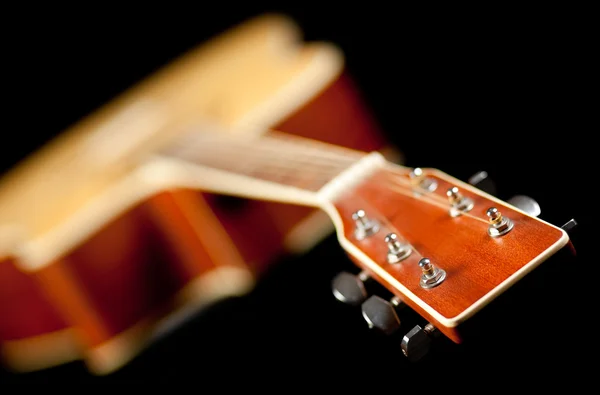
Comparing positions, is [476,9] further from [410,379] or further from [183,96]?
[410,379]

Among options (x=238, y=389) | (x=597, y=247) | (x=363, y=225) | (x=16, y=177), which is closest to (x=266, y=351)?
(x=238, y=389)

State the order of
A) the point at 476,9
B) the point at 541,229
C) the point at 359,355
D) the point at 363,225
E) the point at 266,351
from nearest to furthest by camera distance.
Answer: the point at 541,229 < the point at 363,225 < the point at 359,355 < the point at 266,351 < the point at 476,9

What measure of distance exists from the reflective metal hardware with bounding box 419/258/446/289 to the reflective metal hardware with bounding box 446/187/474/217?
0.52 feet

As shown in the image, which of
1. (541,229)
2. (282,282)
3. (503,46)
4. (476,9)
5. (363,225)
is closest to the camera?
(541,229)

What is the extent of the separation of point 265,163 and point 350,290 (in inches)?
28.8

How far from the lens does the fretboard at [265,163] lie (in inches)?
62.1

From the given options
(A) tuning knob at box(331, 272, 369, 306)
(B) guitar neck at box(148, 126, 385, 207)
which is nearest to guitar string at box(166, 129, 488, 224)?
(B) guitar neck at box(148, 126, 385, 207)

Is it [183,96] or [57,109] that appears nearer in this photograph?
[183,96]

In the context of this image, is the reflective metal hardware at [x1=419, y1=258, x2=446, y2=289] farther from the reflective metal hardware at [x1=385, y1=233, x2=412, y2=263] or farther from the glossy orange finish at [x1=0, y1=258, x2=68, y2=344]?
the glossy orange finish at [x1=0, y1=258, x2=68, y2=344]

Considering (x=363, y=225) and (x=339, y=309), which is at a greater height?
(x=363, y=225)

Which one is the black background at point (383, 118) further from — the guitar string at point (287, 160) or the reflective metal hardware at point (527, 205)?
the guitar string at point (287, 160)

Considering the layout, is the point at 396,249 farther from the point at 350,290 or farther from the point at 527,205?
the point at 527,205

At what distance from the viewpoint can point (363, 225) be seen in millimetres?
1346

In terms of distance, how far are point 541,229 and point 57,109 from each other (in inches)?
103
